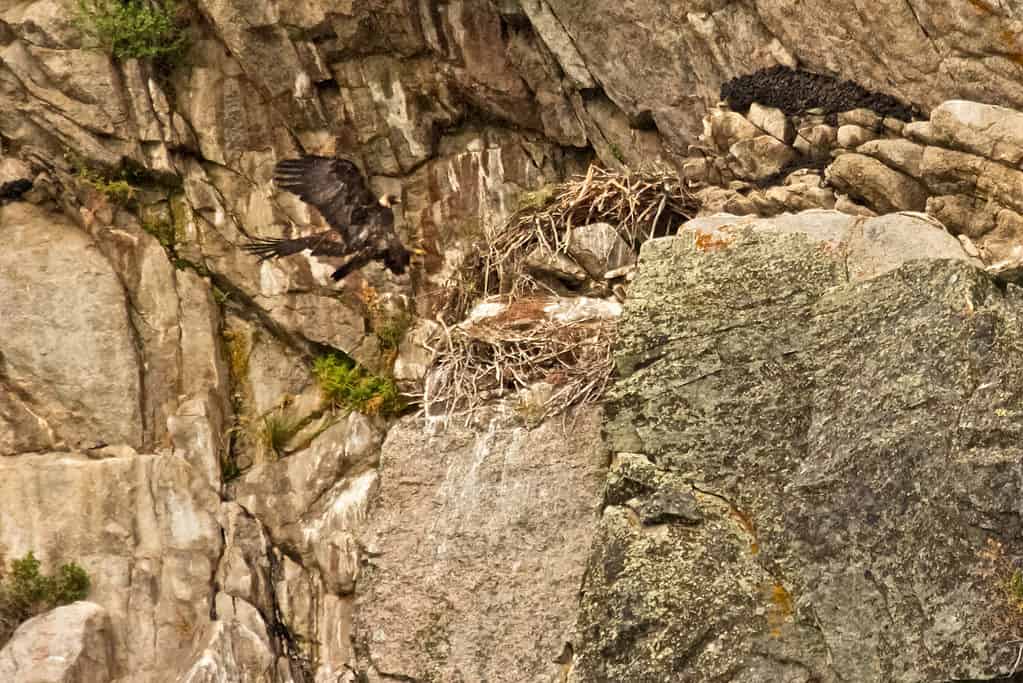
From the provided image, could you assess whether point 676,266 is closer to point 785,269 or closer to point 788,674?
point 785,269

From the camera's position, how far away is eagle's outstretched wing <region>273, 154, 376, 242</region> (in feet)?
41.6

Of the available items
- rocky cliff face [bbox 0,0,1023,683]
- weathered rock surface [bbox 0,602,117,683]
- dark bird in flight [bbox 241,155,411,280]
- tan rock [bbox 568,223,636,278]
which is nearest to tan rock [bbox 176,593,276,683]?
rocky cliff face [bbox 0,0,1023,683]

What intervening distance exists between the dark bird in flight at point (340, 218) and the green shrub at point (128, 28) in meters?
1.27

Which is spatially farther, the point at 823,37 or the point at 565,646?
the point at 823,37

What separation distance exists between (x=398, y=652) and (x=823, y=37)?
442 cm

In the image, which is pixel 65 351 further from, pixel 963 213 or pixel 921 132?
pixel 963 213

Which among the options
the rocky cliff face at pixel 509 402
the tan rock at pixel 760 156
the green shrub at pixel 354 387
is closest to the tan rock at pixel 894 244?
the rocky cliff face at pixel 509 402

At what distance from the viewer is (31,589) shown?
36.5ft

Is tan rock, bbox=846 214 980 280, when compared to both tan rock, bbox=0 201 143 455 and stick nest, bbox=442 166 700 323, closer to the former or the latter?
stick nest, bbox=442 166 700 323

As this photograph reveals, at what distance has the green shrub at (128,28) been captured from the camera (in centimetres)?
1278

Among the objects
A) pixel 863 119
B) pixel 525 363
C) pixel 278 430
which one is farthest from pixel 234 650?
pixel 863 119

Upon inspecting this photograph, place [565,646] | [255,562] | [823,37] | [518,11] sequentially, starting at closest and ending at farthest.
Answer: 1. [565,646]
2. [823,37]
3. [255,562]
4. [518,11]

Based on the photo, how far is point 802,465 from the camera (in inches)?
355

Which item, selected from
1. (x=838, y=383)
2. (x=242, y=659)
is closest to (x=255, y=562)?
(x=242, y=659)
